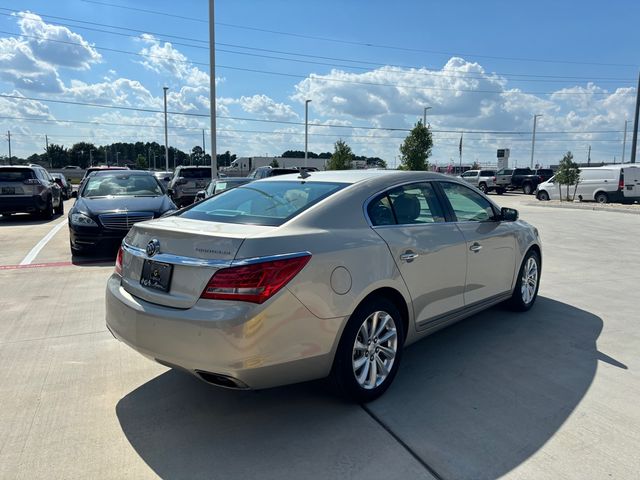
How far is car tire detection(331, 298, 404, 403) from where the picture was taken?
3248 mm

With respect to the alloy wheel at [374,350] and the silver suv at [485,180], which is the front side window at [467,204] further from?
the silver suv at [485,180]

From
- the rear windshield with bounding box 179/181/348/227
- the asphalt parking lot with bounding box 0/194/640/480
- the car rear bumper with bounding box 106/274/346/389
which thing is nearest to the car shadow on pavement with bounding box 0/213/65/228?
the asphalt parking lot with bounding box 0/194/640/480

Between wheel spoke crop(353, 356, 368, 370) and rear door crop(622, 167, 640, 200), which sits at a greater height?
rear door crop(622, 167, 640, 200)

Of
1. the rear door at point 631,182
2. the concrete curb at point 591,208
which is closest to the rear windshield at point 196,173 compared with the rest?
the concrete curb at point 591,208

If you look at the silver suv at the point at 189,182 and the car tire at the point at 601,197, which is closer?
the silver suv at the point at 189,182

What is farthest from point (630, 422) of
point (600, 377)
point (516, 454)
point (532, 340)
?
point (532, 340)

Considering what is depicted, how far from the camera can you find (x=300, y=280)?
116 inches

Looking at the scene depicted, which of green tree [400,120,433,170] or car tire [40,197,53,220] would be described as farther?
green tree [400,120,433,170]

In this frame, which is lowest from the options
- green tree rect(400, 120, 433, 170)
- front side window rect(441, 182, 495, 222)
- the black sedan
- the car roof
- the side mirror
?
the black sedan

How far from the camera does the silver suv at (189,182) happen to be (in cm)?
2025

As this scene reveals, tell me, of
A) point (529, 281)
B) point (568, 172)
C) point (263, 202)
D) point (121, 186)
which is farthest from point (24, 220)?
point (568, 172)

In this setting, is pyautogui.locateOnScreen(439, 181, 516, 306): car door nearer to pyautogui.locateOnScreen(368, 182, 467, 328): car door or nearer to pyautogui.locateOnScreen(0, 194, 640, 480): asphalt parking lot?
pyautogui.locateOnScreen(368, 182, 467, 328): car door

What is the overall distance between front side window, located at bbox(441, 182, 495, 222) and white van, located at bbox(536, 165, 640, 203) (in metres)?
23.2

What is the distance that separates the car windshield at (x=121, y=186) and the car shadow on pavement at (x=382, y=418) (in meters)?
6.83
